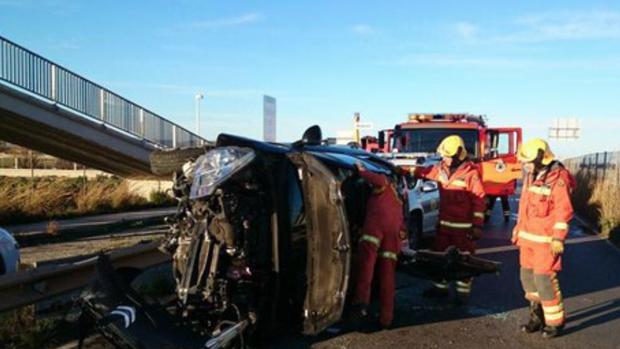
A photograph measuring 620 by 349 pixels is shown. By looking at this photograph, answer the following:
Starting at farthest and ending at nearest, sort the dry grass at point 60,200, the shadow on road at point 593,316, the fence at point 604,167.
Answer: the fence at point 604,167 → the dry grass at point 60,200 → the shadow on road at point 593,316

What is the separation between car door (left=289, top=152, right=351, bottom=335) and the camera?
536 cm

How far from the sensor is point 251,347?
18.2ft

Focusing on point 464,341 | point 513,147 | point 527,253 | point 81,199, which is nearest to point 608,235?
point 513,147

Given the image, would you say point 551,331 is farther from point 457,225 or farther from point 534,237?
point 457,225

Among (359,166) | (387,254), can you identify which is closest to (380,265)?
(387,254)

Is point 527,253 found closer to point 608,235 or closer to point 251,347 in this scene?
point 251,347

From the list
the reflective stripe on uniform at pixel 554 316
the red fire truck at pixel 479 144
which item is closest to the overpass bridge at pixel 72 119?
the red fire truck at pixel 479 144

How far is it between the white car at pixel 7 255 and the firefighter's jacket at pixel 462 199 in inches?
203

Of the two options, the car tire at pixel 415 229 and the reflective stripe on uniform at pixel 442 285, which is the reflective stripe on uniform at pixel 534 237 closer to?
the reflective stripe on uniform at pixel 442 285

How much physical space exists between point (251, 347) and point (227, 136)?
184 centimetres

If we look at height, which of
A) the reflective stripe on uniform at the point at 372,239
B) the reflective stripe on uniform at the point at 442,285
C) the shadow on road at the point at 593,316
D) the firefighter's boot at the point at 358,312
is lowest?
the shadow on road at the point at 593,316

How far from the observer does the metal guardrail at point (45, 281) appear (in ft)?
16.6

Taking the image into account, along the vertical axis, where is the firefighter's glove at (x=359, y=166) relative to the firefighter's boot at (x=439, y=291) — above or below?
above

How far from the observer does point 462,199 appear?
26.0 feet
